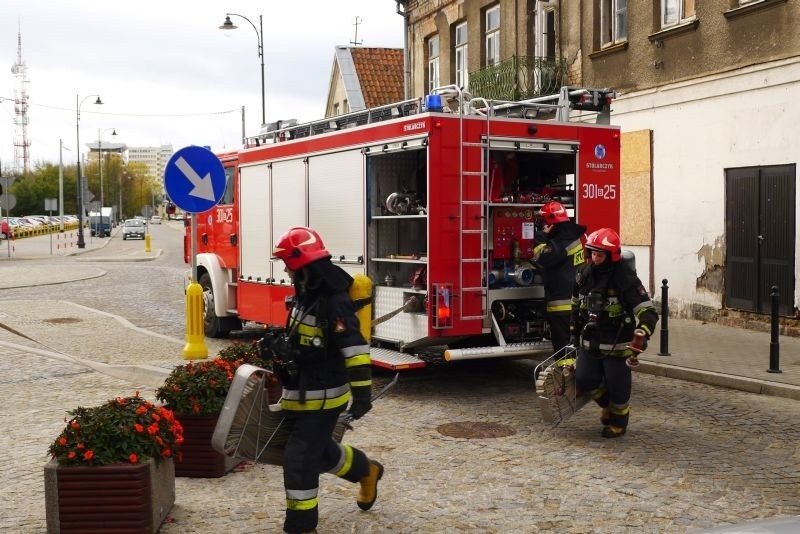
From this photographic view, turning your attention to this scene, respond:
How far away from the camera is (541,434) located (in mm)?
7457

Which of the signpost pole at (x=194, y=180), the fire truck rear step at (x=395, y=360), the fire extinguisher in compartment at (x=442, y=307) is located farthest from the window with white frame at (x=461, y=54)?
the fire extinguisher in compartment at (x=442, y=307)

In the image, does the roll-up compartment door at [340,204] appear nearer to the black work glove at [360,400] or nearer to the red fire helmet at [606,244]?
the red fire helmet at [606,244]

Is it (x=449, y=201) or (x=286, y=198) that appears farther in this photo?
(x=286, y=198)

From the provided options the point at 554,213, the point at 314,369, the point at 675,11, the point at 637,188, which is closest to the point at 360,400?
the point at 314,369

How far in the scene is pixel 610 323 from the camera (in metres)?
7.23

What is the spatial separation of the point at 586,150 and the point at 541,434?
134 inches

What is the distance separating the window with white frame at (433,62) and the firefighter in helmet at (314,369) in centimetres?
2039

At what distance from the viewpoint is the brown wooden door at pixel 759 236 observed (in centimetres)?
1286

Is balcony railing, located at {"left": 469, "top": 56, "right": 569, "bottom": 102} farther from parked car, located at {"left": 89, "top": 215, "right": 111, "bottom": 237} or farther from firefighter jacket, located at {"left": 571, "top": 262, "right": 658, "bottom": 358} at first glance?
parked car, located at {"left": 89, "top": 215, "right": 111, "bottom": 237}

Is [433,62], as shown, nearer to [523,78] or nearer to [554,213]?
[523,78]

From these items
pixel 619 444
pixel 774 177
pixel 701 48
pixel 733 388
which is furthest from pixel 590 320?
pixel 701 48

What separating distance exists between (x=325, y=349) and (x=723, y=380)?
618cm

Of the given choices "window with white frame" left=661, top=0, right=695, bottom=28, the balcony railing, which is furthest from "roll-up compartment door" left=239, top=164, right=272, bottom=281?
the balcony railing

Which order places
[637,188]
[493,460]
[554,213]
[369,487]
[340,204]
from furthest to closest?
[637,188]
[340,204]
[554,213]
[493,460]
[369,487]
